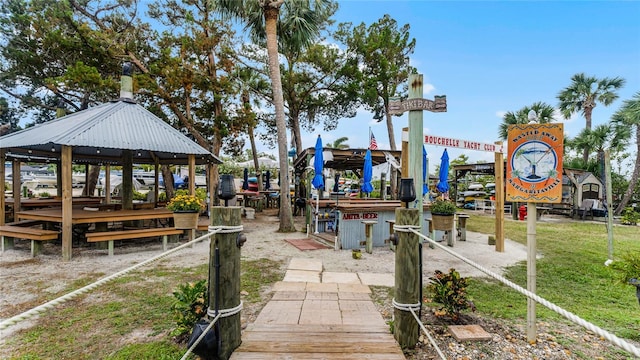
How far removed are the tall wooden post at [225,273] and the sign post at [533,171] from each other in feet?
8.42

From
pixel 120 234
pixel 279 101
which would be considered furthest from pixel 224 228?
pixel 279 101

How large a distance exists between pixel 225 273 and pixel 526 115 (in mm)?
18962

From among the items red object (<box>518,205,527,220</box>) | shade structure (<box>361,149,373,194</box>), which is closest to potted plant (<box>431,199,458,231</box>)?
shade structure (<box>361,149,373,194</box>)

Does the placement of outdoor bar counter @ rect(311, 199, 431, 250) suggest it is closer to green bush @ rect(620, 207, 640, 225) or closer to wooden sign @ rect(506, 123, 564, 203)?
wooden sign @ rect(506, 123, 564, 203)

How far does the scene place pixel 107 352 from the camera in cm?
248

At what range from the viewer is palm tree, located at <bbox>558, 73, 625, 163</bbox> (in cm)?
1575

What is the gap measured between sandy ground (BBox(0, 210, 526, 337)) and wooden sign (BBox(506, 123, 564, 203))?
89.0 inches

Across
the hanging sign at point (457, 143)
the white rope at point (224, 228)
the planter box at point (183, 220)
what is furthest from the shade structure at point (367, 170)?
the white rope at point (224, 228)

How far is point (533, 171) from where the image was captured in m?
2.78

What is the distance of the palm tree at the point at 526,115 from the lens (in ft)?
50.3

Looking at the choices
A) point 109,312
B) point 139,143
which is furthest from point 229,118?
point 109,312

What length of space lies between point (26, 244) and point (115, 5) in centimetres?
1034

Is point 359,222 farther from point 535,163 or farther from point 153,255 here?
point 153,255

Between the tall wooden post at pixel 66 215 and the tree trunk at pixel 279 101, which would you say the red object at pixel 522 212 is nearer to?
the tree trunk at pixel 279 101
